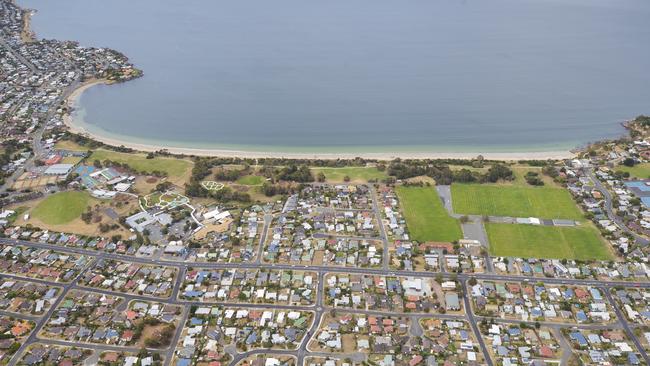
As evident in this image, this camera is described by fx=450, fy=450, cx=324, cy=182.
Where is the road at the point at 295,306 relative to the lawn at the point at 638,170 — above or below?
below

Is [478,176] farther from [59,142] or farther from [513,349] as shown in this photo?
[59,142]

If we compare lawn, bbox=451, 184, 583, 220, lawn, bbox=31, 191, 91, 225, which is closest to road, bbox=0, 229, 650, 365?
lawn, bbox=31, 191, 91, 225

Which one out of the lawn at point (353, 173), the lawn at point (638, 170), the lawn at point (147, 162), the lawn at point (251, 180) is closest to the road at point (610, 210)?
the lawn at point (638, 170)

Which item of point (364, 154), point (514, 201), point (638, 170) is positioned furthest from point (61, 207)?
point (638, 170)

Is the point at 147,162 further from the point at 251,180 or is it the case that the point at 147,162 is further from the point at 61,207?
the point at 251,180

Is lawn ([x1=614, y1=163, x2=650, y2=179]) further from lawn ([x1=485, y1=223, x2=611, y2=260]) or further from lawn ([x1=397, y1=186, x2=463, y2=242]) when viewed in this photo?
lawn ([x1=397, y1=186, x2=463, y2=242])

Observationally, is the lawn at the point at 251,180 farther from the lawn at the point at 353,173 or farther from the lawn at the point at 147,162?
the lawn at the point at 147,162

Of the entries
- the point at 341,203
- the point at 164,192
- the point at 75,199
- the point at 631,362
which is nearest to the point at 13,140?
the point at 75,199
